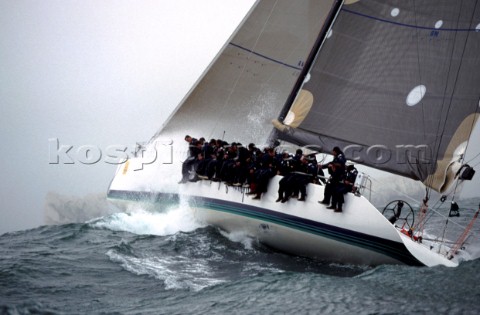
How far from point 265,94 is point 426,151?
173 inches

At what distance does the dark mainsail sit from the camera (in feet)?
34.3

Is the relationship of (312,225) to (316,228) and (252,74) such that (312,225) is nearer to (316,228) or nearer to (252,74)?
(316,228)

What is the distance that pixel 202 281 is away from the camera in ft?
25.2

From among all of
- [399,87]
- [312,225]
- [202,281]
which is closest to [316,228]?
[312,225]

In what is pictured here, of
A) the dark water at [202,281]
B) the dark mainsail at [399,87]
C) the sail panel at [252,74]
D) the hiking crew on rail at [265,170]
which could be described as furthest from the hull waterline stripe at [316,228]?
the sail panel at [252,74]

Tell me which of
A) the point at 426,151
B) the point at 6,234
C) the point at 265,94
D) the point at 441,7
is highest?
the point at 441,7

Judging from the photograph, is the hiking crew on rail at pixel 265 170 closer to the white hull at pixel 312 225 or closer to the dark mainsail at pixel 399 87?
the white hull at pixel 312 225

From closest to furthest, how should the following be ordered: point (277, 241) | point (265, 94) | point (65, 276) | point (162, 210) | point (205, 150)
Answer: point (65, 276) → point (277, 241) → point (205, 150) → point (162, 210) → point (265, 94)

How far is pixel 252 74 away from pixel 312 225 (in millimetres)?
5089

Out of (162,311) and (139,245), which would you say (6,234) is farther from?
(162,311)

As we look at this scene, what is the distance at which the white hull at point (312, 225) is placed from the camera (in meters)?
8.67

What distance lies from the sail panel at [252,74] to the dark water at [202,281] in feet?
10.2

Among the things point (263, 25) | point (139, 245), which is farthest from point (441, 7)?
point (139, 245)

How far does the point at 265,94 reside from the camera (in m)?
13.8
